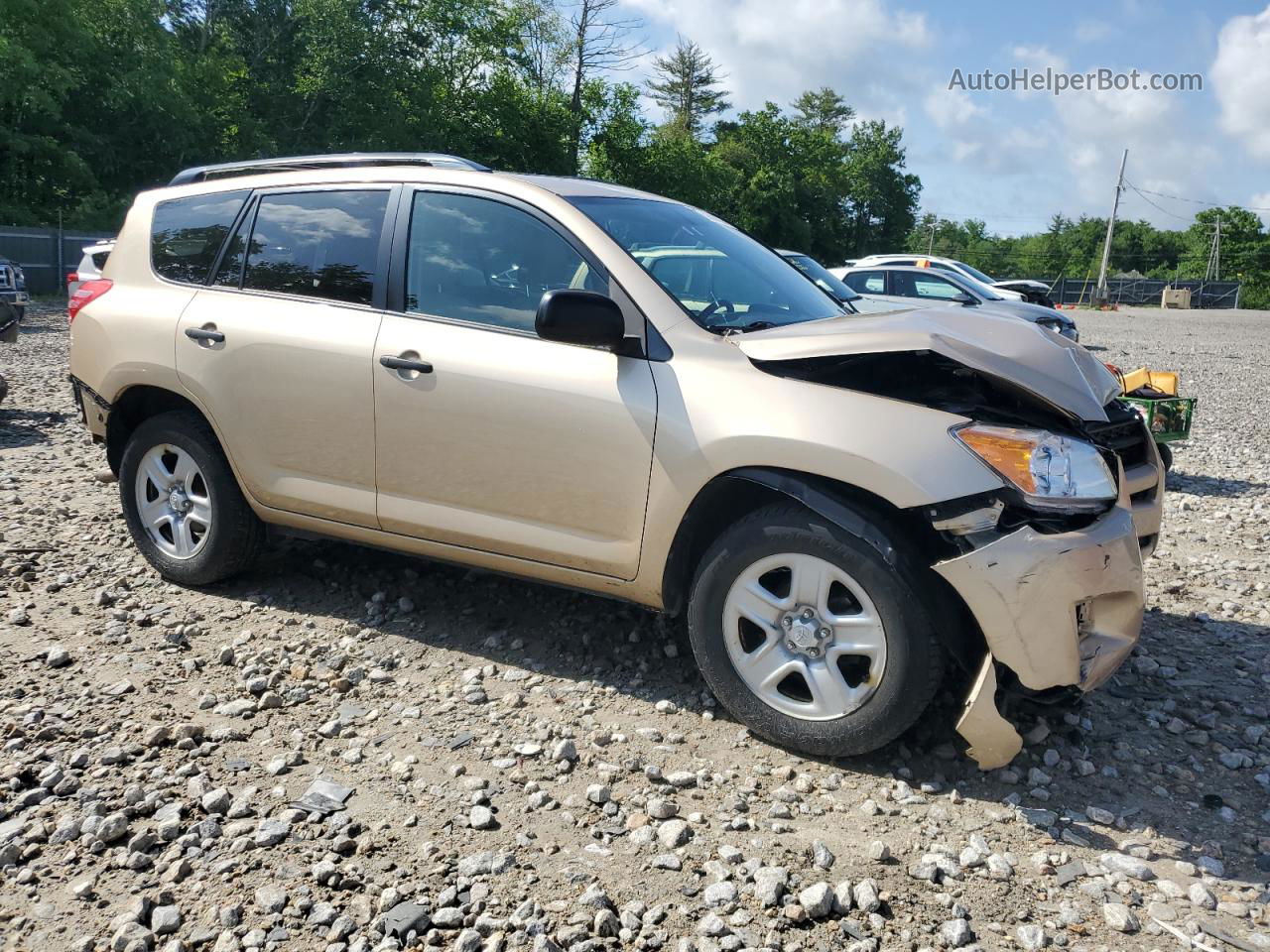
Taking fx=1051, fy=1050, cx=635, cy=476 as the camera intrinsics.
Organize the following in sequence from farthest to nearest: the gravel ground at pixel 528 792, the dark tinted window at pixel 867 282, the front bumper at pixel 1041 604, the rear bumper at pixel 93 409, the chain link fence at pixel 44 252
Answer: the chain link fence at pixel 44 252 → the dark tinted window at pixel 867 282 → the rear bumper at pixel 93 409 → the front bumper at pixel 1041 604 → the gravel ground at pixel 528 792

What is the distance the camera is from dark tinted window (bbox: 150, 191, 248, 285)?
15.9 ft

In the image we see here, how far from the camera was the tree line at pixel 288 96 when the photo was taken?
3031cm

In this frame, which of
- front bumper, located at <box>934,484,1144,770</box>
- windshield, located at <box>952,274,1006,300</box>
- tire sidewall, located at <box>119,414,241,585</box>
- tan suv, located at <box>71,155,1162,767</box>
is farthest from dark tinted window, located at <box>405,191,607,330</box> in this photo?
windshield, located at <box>952,274,1006,300</box>

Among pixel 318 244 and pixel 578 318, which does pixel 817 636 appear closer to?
pixel 578 318

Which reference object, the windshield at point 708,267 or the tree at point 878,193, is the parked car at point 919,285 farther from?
the tree at point 878,193

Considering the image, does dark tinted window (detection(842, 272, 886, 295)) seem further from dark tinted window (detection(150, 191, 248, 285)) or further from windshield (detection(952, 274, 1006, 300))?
dark tinted window (detection(150, 191, 248, 285))

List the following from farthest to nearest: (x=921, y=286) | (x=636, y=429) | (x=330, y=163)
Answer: (x=921, y=286)
(x=330, y=163)
(x=636, y=429)

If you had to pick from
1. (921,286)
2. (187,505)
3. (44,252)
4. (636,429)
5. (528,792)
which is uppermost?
(921,286)

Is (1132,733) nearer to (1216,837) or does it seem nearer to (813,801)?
(1216,837)

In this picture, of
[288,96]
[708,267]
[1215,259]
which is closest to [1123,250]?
[1215,259]

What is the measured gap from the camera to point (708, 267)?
429 centimetres

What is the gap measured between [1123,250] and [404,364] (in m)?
126

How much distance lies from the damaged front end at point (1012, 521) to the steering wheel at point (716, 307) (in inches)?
12.7

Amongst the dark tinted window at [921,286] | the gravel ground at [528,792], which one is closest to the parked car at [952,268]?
the dark tinted window at [921,286]
